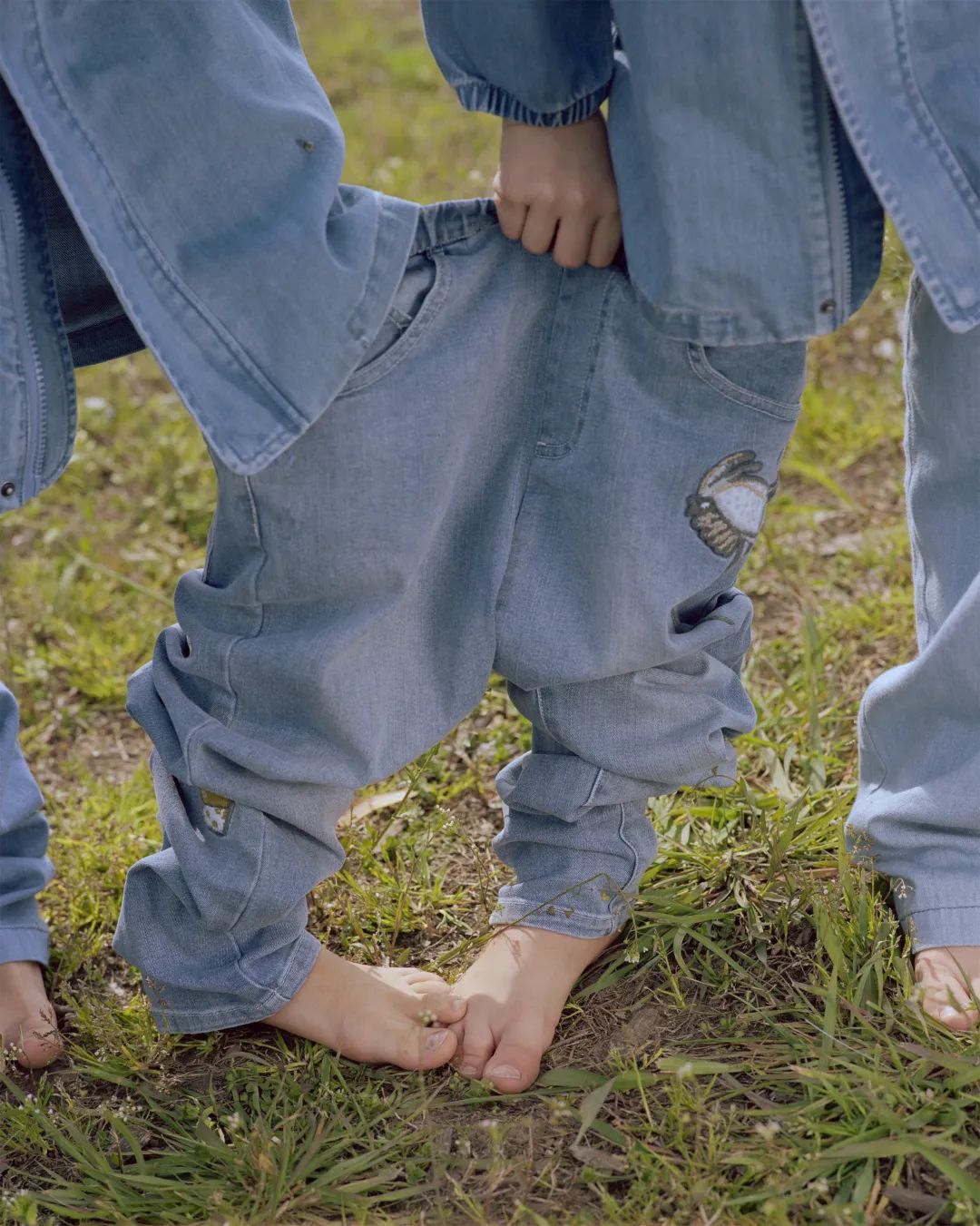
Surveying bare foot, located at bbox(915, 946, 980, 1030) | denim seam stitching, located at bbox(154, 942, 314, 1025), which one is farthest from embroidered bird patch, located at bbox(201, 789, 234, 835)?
bare foot, located at bbox(915, 946, 980, 1030)

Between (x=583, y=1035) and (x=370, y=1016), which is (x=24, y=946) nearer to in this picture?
(x=370, y=1016)

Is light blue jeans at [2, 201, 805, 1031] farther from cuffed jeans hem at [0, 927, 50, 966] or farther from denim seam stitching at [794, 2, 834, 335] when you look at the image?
cuffed jeans hem at [0, 927, 50, 966]

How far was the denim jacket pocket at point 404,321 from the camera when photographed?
4.18ft

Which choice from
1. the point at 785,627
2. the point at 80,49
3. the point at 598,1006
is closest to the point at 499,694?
the point at 785,627

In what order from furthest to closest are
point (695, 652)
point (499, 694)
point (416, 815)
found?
point (499, 694) → point (416, 815) → point (695, 652)

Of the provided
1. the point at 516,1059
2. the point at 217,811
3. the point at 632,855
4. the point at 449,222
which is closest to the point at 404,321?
the point at 449,222

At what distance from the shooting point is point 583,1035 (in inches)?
62.0

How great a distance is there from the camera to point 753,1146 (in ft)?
4.48

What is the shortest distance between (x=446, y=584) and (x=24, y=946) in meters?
0.77

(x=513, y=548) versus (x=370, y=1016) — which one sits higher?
(x=513, y=548)

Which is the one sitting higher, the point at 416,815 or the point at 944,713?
the point at 944,713

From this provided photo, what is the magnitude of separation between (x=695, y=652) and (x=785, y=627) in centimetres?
82

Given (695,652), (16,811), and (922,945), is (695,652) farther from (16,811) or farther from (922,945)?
(16,811)

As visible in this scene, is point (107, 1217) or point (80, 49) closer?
point (80, 49)
